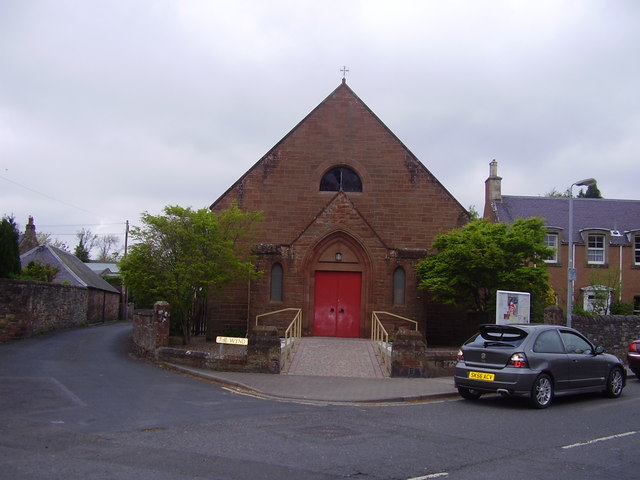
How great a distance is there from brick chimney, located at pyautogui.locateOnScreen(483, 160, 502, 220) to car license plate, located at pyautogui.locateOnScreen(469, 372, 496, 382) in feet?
90.7

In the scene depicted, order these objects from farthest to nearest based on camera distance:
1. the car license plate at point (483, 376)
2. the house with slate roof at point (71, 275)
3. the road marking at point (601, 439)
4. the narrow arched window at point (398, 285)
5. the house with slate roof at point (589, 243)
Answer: the house with slate roof at point (71, 275) → the house with slate roof at point (589, 243) → the narrow arched window at point (398, 285) → the car license plate at point (483, 376) → the road marking at point (601, 439)

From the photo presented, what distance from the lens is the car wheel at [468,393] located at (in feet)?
40.1

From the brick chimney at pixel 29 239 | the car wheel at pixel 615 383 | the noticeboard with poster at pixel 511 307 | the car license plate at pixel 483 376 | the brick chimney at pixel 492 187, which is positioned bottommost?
the car wheel at pixel 615 383

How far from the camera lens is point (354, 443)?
8086 millimetres

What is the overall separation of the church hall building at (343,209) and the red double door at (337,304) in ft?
0.12

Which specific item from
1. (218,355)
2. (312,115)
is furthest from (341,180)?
(218,355)

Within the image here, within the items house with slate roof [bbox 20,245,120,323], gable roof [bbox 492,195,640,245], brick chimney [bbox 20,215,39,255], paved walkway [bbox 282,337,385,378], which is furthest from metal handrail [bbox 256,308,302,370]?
brick chimney [bbox 20,215,39,255]

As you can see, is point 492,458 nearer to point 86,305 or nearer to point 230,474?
point 230,474

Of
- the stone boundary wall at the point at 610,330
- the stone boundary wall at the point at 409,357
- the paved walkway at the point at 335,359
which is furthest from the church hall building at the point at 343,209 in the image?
the stone boundary wall at the point at 409,357

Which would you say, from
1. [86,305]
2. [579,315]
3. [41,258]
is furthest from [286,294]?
[41,258]

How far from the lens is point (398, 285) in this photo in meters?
22.4

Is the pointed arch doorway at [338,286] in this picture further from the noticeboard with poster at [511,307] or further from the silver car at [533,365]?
the silver car at [533,365]

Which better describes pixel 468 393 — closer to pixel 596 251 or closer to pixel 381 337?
pixel 381 337

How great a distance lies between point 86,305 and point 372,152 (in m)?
19.2
